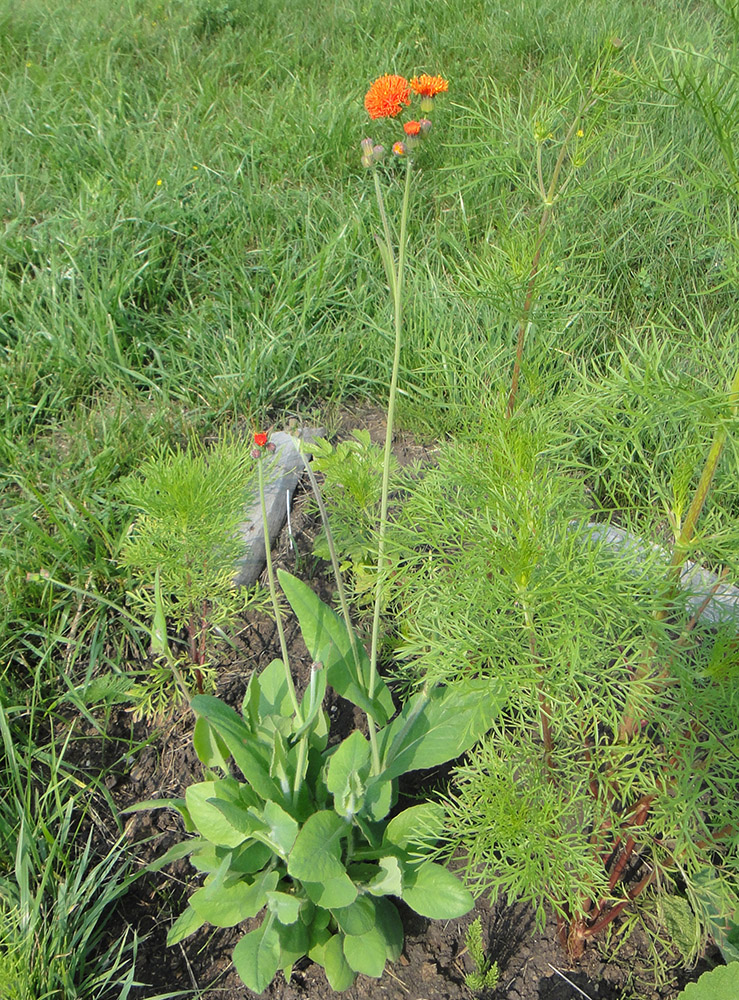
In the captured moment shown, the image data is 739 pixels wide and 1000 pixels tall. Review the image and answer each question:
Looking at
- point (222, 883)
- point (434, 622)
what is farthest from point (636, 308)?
point (222, 883)

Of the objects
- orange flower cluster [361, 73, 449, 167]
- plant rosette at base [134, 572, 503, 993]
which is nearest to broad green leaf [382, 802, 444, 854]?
plant rosette at base [134, 572, 503, 993]

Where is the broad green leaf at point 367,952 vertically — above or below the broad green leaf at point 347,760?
below

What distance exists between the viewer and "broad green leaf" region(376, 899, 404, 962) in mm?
1492

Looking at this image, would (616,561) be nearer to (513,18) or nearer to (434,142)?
(434,142)

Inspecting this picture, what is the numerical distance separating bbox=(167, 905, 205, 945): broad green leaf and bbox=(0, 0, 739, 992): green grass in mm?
566

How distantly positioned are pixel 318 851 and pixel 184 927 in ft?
1.18

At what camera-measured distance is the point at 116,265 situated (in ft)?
9.04

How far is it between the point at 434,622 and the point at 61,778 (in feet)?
2.94

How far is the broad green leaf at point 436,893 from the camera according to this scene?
137 cm

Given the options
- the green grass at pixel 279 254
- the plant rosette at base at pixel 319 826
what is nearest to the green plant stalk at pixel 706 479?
the green grass at pixel 279 254

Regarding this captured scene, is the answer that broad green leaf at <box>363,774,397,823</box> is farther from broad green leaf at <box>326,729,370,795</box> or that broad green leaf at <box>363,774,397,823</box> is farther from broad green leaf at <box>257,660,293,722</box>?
broad green leaf at <box>257,660,293,722</box>

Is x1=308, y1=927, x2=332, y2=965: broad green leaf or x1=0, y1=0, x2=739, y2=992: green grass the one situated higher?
x1=0, y1=0, x2=739, y2=992: green grass

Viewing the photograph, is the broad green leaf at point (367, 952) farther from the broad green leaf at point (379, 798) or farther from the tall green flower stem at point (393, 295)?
the tall green flower stem at point (393, 295)

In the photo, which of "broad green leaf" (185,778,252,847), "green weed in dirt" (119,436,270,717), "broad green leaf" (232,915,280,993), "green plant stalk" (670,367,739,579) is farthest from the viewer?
"green weed in dirt" (119,436,270,717)
